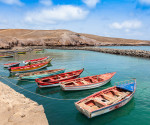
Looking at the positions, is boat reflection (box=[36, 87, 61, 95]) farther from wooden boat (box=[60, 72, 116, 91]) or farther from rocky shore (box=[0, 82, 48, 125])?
rocky shore (box=[0, 82, 48, 125])

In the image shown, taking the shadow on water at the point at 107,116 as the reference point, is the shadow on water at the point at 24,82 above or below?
above

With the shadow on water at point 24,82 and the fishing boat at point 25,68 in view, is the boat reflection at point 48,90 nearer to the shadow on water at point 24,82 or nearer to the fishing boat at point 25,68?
the shadow on water at point 24,82

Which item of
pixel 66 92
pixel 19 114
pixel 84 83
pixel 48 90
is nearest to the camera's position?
pixel 19 114

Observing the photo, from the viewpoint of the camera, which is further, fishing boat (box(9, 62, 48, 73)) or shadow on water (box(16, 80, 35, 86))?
fishing boat (box(9, 62, 48, 73))

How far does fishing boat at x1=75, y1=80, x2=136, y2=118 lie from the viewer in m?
11.2

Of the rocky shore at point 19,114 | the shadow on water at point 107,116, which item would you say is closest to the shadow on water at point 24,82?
the rocky shore at point 19,114

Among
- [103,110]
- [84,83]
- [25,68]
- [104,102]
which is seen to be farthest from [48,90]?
[25,68]

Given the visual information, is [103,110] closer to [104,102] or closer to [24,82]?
[104,102]

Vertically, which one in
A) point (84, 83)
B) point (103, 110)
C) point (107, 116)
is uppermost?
point (84, 83)

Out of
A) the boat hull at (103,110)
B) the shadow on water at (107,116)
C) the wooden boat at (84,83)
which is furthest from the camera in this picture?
the wooden boat at (84,83)

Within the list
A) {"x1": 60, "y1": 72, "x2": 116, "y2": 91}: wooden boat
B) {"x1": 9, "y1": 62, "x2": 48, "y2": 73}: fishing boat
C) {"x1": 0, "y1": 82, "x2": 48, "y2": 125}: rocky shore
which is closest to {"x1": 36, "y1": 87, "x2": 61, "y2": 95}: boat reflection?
{"x1": 60, "y1": 72, "x2": 116, "y2": 91}: wooden boat

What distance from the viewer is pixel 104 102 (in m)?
12.6

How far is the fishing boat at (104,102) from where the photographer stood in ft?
36.6

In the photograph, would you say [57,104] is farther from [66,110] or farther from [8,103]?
[8,103]
